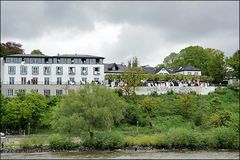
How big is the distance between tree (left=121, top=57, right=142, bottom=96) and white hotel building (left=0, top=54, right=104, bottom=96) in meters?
8.14

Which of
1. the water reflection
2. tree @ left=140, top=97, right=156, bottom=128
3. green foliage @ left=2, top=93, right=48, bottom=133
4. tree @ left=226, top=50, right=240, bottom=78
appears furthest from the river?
tree @ left=226, top=50, right=240, bottom=78

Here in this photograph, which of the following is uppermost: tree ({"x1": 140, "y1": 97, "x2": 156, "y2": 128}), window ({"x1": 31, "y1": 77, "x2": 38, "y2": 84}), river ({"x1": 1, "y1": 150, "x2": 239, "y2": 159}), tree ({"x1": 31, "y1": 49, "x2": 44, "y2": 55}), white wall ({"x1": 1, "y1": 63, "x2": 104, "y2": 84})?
tree ({"x1": 31, "y1": 49, "x2": 44, "y2": 55})

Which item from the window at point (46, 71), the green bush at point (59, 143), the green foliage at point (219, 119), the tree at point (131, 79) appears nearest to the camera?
the green bush at point (59, 143)

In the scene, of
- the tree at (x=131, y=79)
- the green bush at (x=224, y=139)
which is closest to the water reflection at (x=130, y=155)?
the green bush at (x=224, y=139)

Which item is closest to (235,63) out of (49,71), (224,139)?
(49,71)

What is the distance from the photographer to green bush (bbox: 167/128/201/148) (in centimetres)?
6119

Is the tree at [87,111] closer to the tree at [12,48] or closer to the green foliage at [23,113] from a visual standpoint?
the green foliage at [23,113]

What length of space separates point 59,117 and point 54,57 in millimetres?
31075

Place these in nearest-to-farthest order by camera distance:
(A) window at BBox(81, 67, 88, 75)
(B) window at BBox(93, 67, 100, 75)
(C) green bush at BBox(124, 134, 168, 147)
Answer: (C) green bush at BBox(124, 134, 168, 147), (A) window at BBox(81, 67, 88, 75), (B) window at BBox(93, 67, 100, 75)

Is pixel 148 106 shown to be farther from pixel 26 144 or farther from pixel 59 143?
pixel 26 144

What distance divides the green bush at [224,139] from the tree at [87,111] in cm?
1161

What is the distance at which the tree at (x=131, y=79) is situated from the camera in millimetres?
84812

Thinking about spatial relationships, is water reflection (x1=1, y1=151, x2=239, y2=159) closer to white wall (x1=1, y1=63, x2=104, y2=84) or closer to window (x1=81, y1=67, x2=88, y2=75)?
white wall (x1=1, y1=63, x2=104, y2=84)

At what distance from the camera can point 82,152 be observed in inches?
2303
